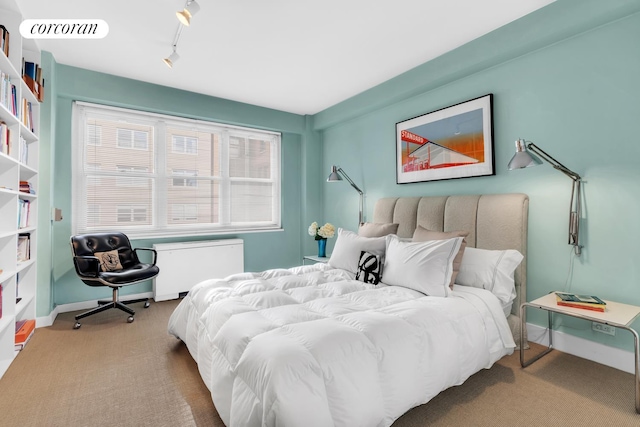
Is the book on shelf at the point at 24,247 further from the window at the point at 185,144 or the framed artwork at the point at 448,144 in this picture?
the framed artwork at the point at 448,144

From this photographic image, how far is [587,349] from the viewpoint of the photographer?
239cm

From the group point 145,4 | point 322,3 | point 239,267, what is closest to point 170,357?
point 239,267

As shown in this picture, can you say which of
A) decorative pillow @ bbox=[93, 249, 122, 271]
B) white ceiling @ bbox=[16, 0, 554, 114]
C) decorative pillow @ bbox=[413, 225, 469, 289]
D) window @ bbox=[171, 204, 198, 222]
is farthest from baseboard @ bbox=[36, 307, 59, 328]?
decorative pillow @ bbox=[413, 225, 469, 289]

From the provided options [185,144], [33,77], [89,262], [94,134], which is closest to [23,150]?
[33,77]

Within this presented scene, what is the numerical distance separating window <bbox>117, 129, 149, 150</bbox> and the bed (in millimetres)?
2512

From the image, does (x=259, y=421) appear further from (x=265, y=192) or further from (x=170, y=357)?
(x=265, y=192)

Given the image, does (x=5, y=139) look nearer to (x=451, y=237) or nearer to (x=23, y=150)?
(x=23, y=150)

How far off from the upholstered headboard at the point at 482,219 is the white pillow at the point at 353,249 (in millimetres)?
697

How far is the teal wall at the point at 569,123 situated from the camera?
2193 millimetres

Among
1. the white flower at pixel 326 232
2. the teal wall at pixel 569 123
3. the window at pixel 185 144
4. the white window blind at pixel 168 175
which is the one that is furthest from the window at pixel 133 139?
Result: the teal wall at pixel 569 123

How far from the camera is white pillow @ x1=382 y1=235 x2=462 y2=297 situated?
7.54ft

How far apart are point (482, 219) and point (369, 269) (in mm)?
1157

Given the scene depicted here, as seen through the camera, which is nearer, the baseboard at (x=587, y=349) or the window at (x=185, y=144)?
the baseboard at (x=587, y=349)


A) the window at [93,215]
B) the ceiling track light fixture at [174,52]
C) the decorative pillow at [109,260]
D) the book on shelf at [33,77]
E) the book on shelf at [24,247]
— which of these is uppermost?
the ceiling track light fixture at [174,52]
